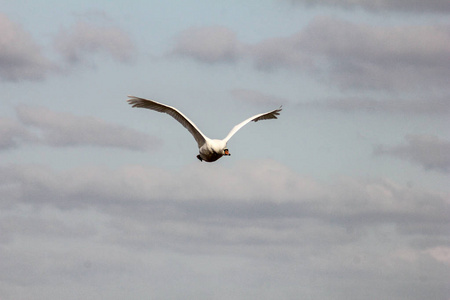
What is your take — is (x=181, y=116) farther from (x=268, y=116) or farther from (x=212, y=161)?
(x=268, y=116)

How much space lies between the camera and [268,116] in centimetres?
11144

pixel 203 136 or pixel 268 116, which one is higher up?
pixel 268 116

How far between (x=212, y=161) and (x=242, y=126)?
9.87m

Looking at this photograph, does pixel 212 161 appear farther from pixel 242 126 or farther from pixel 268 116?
pixel 268 116

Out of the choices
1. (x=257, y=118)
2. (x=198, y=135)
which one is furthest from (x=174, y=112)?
(x=257, y=118)

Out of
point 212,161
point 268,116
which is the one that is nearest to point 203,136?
point 212,161

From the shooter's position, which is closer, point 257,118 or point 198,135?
point 198,135

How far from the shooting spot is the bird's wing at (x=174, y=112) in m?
95.6

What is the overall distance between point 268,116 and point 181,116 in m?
17.8

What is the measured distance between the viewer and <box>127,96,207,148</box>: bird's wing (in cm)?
9561

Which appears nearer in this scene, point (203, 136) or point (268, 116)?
point (203, 136)

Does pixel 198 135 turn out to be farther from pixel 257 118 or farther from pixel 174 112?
pixel 257 118

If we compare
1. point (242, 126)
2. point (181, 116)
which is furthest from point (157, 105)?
point (242, 126)

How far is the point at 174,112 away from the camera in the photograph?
96812 mm
